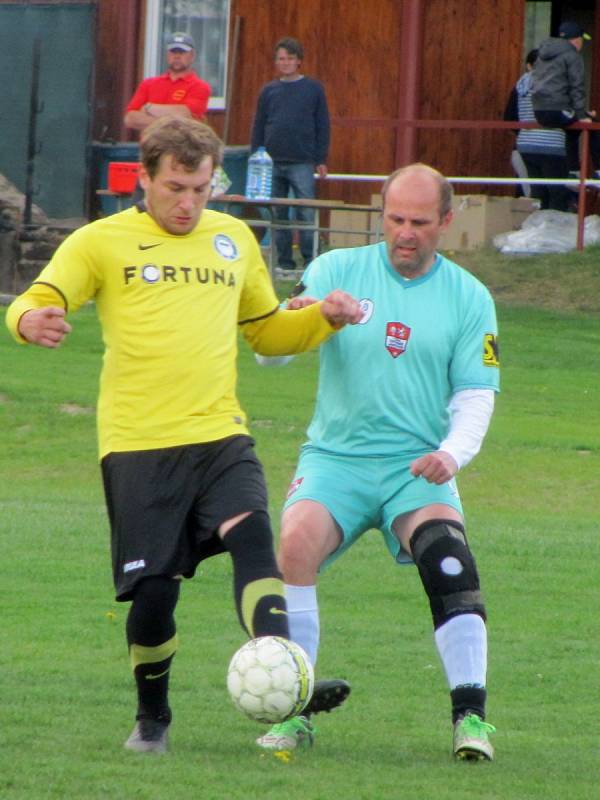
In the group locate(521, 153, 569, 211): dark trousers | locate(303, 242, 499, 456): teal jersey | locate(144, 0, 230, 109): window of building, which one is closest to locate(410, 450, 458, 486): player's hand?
locate(303, 242, 499, 456): teal jersey

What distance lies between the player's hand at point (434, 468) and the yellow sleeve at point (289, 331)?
55cm

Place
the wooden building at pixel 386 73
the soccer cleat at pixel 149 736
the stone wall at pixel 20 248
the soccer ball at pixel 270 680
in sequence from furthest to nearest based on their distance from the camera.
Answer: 1. the wooden building at pixel 386 73
2. the stone wall at pixel 20 248
3. the soccer cleat at pixel 149 736
4. the soccer ball at pixel 270 680

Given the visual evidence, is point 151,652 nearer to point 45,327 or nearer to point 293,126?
point 45,327

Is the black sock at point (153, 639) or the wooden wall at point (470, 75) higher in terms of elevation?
the wooden wall at point (470, 75)

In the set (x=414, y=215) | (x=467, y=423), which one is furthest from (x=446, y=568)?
(x=414, y=215)

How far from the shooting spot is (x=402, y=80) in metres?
20.8

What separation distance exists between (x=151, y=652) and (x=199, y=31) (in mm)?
17651

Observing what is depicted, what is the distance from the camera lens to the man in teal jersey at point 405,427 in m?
5.52

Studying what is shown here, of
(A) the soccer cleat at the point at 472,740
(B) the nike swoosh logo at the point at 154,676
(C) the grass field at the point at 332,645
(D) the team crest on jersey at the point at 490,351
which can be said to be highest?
(D) the team crest on jersey at the point at 490,351

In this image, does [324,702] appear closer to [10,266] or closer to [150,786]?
[150,786]

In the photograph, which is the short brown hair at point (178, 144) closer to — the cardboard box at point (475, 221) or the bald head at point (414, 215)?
the bald head at point (414, 215)

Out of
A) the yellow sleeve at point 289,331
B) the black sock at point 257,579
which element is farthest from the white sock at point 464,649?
the yellow sleeve at point 289,331

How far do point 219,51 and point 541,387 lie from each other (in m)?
8.65

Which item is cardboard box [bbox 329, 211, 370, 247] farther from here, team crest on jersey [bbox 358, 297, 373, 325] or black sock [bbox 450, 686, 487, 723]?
black sock [bbox 450, 686, 487, 723]
